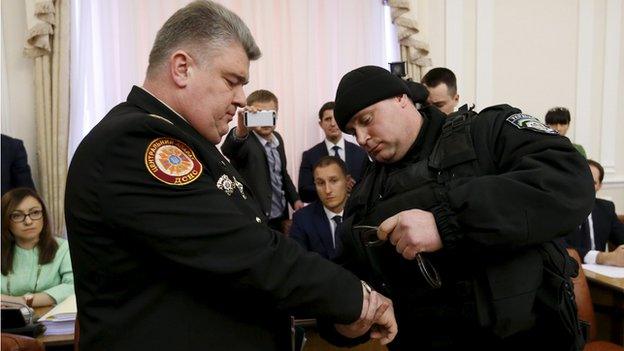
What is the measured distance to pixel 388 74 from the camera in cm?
148

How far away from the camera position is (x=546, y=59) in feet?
16.9

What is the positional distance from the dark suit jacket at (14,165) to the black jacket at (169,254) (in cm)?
324

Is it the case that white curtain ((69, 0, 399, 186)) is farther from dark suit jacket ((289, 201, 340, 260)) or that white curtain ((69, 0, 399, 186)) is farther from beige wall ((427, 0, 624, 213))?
dark suit jacket ((289, 201, 340, 260))

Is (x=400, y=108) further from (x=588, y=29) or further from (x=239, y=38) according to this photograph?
(x=588, y=29)

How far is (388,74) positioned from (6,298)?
6.45 ft

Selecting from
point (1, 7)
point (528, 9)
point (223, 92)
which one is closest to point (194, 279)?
point (223, 92)

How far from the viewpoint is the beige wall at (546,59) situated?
Answer: 4934 millimetres

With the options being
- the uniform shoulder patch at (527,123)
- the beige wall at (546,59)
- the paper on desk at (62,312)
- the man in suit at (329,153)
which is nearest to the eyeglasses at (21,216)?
the paper on desk at (62,312)

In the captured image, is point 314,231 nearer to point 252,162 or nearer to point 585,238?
point 252,162

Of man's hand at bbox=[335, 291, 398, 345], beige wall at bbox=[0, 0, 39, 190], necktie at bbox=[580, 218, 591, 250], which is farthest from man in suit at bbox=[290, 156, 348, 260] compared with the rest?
beige wall at bbox=[0, 0, 39, 190]

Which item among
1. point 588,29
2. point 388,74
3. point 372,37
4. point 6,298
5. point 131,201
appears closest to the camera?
point 131,201

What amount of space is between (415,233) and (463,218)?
0.35 feet

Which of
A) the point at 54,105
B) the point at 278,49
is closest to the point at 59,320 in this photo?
the point at 54,105

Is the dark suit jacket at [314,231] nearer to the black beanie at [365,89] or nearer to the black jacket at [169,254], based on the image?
the black beanie at [365,89]
